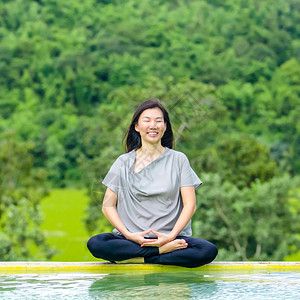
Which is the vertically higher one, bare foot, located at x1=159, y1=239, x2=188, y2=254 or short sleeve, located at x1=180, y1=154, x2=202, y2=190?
short sleeve, located at x1=180, y1=154, x2=202, y2=190

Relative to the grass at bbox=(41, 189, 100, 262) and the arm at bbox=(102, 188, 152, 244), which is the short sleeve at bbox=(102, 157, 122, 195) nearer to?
the arm at bbox=(102, 188, 152, 244)

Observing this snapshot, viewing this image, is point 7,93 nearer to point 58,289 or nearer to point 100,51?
point 100,51

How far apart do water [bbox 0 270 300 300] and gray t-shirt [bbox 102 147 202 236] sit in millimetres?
239

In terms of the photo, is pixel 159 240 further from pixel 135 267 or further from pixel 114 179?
pixel 114 179

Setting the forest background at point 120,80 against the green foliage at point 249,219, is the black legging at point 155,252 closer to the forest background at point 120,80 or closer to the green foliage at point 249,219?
the green foliage at point 249,219

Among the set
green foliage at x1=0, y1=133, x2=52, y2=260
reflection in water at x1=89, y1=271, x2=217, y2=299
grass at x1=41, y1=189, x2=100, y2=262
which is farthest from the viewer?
grass at x1=41, y1=189, x2=100, y2=262

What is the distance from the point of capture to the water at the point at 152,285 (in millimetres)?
2332

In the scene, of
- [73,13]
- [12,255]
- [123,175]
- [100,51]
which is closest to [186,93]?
[12,255]

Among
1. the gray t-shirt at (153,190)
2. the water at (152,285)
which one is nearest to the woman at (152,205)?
the gray t-shirt at (153,190)

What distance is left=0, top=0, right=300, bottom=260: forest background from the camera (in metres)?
22.8

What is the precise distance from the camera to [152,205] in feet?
9.88

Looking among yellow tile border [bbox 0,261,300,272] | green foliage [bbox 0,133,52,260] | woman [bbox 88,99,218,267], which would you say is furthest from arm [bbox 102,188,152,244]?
green foliage [bbox 0,133,52,260]

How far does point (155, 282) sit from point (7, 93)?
136 feet

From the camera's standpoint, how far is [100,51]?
43250 millimetres
